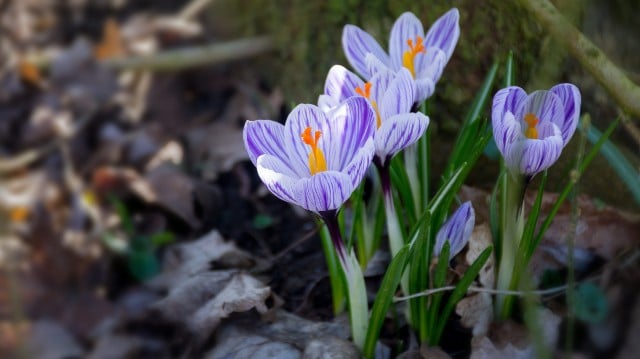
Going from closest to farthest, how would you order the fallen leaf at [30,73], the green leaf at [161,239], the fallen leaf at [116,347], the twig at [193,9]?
the fallen leaf at [116,347]
the green leaf at [161,239]
the fallen leaf at [30,73]
the twig at [193,9]

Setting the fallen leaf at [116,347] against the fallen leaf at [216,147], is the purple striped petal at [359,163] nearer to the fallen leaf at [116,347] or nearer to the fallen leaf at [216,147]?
the fallen leaf at [116,347]

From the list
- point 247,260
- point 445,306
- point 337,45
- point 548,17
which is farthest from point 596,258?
point 337,45

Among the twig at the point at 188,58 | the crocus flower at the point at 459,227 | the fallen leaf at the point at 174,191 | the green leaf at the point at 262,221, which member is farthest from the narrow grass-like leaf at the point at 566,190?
the twig at the point at 188,58

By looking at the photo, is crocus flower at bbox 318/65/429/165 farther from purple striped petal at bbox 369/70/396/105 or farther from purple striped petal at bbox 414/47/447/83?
purple striped petal at bbox 414/47/447/83

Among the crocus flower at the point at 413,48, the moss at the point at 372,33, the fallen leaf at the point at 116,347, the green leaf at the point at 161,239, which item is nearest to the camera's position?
the crocus flower at the point at 413,48

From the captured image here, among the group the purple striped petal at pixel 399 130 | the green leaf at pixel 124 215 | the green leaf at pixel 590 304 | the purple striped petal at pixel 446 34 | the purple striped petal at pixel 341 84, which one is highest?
the purple striped petal at pixel 446 34

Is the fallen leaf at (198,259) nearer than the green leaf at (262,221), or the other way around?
the fallen leaf at (198,259)
